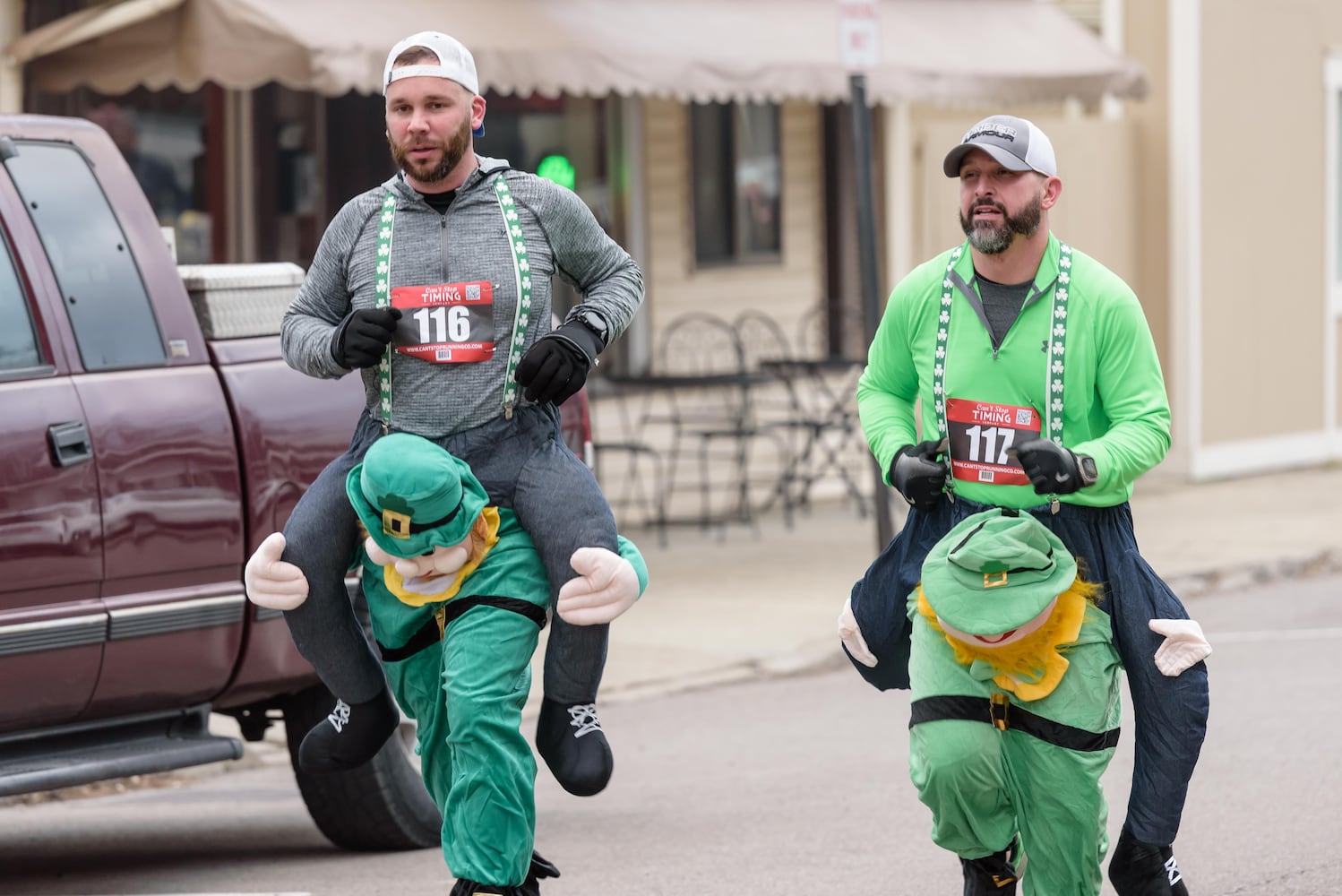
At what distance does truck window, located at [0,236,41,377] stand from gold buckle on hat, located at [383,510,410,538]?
5.28ft

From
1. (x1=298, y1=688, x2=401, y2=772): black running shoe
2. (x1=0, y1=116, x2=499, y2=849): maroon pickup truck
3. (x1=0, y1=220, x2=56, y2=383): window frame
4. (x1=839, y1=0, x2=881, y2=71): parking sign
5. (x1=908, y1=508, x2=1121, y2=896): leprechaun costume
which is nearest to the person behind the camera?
(x1=908, y1=508, x2=1121, y2=896): leprechaun costume

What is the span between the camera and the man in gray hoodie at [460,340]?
4605 mm

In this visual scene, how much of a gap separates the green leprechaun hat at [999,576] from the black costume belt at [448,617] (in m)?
0.83

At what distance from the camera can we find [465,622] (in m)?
4.54

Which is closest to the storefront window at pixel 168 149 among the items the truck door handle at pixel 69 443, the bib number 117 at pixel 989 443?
the truck door handle at pixel 69 443

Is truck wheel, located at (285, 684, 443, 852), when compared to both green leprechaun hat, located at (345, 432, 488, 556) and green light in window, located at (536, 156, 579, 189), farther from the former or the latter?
green light in window, located at (536, 156, 579, 189)

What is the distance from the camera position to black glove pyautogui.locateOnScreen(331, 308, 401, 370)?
176 inches

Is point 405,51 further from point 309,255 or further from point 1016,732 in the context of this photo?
point 309,255

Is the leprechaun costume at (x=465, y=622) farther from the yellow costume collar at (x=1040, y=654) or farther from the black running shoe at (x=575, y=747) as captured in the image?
the yellow costume collar at (x=1040, y=654)

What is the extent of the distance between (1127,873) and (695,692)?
15.8 ft

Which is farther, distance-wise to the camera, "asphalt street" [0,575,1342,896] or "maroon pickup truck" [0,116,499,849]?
"asphalt street" [0,575,1342,896]

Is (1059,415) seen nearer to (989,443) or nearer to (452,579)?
(989,443)

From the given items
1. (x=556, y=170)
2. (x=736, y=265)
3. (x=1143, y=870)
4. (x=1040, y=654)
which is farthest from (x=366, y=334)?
(x=736, y=265)

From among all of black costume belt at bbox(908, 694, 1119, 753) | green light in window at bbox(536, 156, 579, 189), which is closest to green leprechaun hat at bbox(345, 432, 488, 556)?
black costume belt at bbox(908, 694, 1119, 753)
